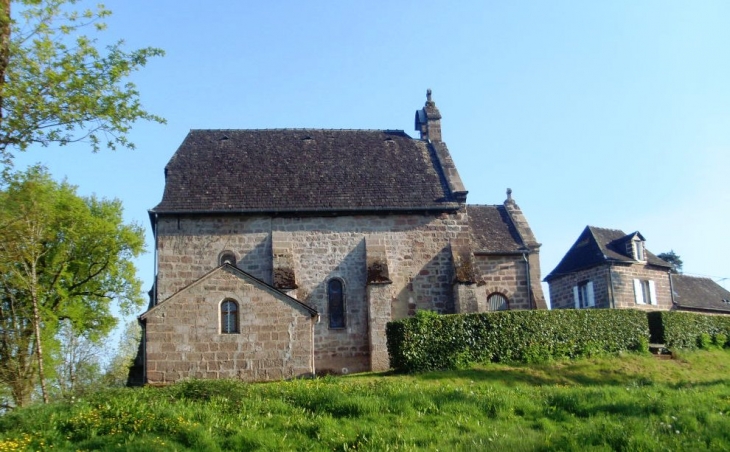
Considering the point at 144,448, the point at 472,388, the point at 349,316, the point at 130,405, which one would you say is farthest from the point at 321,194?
the point at 144,448

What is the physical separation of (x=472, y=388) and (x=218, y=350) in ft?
27.2

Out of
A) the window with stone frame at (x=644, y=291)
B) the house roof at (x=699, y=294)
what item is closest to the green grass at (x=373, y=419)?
the window with stone frame at (x=644, y=291)

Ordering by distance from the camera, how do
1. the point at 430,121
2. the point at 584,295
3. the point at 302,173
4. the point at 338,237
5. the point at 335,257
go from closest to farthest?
the point at 335,257 → the point at 338,237 → the point at 302,173 → the point at 430,121 → the point at 584,295

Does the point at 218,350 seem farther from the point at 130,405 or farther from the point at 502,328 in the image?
the point at 502,328

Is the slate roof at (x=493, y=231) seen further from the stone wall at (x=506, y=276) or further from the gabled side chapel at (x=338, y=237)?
the stone wall at (x=506, y=276)

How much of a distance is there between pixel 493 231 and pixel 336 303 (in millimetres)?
8581

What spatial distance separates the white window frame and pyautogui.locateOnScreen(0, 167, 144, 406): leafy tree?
869 inches

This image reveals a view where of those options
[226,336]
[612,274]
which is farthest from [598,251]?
[226,336]

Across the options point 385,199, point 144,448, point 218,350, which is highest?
point 385,199

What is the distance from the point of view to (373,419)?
13.7 m

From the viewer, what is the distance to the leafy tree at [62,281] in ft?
86.2

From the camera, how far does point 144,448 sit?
1237 cm

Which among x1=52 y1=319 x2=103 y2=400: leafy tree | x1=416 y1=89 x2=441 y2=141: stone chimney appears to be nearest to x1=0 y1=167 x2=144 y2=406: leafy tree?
x1=52 y1=319 x2=103 y2=400: leafy tree

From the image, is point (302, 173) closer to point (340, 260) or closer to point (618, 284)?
point (340, 260)
